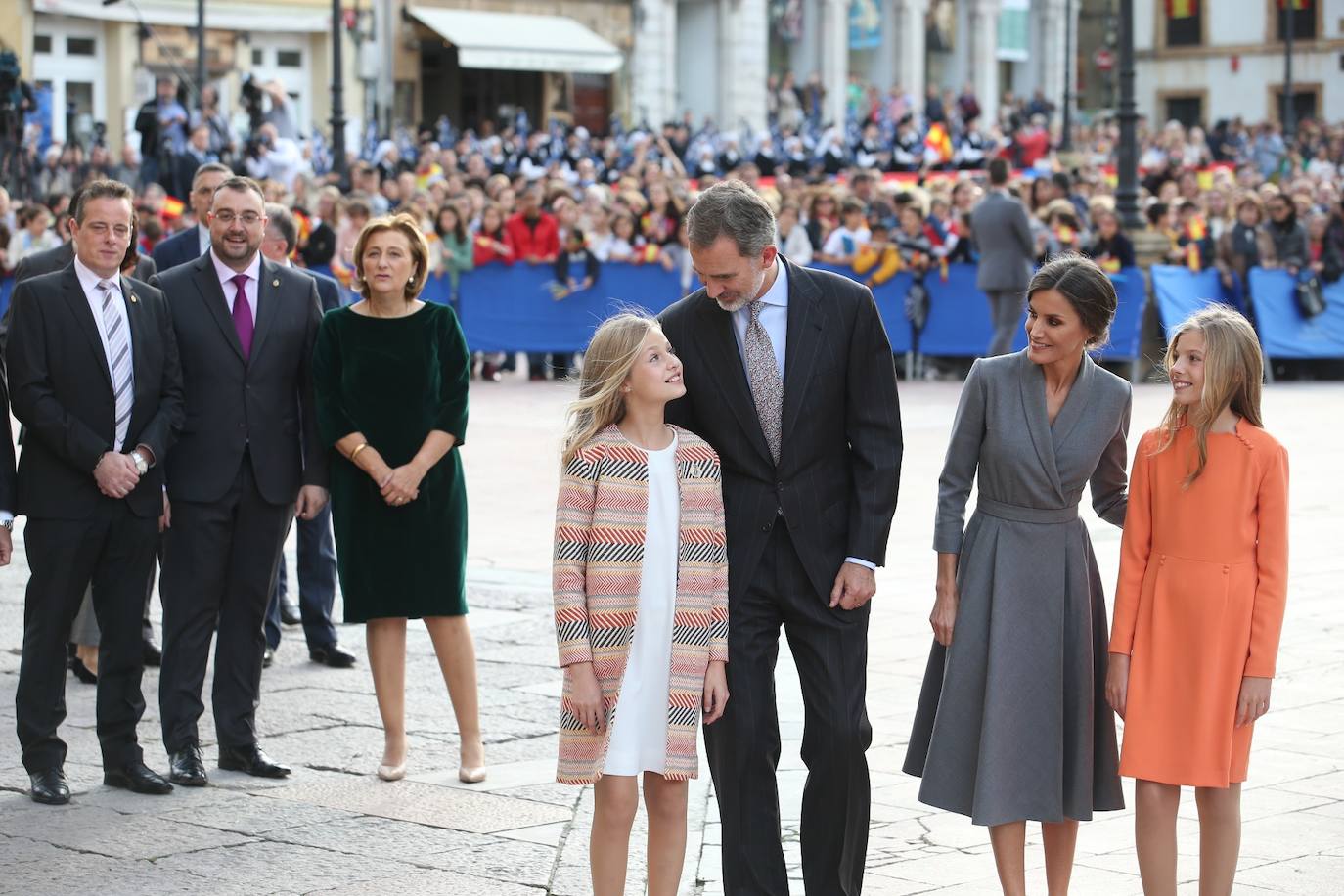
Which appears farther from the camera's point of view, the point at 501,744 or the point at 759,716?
the point at 501,744

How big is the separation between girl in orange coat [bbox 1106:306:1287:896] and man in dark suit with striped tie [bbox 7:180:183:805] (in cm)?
307

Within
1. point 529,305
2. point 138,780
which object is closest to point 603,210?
point 529,305

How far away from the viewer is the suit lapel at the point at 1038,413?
199 inches

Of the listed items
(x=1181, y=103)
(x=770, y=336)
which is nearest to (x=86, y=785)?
(x=770, y=336)

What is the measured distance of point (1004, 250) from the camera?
17500 millimetres

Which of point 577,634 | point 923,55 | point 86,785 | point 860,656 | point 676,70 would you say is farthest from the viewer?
point 923,55

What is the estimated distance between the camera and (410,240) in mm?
6789

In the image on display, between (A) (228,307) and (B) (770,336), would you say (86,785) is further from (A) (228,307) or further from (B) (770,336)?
(B) (770,336)

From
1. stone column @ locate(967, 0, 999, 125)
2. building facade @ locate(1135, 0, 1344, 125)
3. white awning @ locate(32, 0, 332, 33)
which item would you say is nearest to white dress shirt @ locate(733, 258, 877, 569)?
white awning @ locate(32, 0, 332, 33)

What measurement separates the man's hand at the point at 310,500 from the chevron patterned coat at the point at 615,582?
2.19 meters

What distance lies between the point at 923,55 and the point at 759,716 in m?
56.3

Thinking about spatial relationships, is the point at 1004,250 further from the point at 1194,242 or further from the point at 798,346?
the point at 798,346

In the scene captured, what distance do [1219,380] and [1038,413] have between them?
440 mm

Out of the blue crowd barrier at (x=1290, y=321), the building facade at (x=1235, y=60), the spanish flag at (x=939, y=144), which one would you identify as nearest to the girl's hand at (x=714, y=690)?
the blue crowd barrier at (x=1290, y=321)
